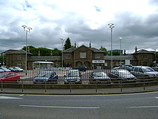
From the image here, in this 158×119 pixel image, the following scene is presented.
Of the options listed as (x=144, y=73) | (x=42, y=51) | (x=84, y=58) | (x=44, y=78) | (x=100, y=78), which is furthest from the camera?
(x=42, y=51)

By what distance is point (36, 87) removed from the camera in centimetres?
1328

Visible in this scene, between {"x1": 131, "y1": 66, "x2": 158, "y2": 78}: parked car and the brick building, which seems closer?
{"x1": 131, "y1": 66, "x2": 158, "y2": 78}: parked car

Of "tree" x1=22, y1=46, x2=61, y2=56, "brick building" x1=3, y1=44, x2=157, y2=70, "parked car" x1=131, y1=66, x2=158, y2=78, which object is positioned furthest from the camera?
"tree" x1=22, y1=46, x2=61, y2=56

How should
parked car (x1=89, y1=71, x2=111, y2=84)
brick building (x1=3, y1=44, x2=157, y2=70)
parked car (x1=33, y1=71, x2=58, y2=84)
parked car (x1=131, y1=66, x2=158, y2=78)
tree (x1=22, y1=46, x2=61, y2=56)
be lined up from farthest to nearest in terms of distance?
tree (x1=22, y1=46, x2=61, y2=56), brick building (x1=3, y1=44, x2=157, y2=70), parked car (x1=131, y1=66, x2=158, y2=78), parked car (x1=33, y1=71, x2=58, y2=84), parked car (x1=89, y1=71, x2=111, y2=84)

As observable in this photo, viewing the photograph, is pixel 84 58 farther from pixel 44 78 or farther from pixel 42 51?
pixel 42 51

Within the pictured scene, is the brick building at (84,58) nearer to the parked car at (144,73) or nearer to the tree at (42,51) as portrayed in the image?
the parked car at (144,73)

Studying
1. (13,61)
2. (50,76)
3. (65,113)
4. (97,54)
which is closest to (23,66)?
(13,61)

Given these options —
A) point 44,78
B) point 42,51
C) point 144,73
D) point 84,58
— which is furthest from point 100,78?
point 42,51

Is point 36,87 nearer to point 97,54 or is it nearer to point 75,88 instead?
point 75,88

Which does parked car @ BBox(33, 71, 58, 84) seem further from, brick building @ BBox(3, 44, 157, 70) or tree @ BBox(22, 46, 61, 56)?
tree @ BBox(22, 46, 61, 56)

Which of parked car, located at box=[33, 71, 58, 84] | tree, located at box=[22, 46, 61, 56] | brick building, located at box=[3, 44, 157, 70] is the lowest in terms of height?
parked car, located at box=[33, 71, 58, 84]

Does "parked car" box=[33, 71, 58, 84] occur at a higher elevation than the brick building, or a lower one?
lower

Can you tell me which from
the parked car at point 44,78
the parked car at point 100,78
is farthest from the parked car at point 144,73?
the parked car at point 44,78

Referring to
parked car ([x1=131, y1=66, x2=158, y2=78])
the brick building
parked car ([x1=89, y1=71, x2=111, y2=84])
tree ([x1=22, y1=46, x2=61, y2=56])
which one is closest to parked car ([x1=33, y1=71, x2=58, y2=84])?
parked car ([x1=89, y1=71, x2=111, y2=84])
